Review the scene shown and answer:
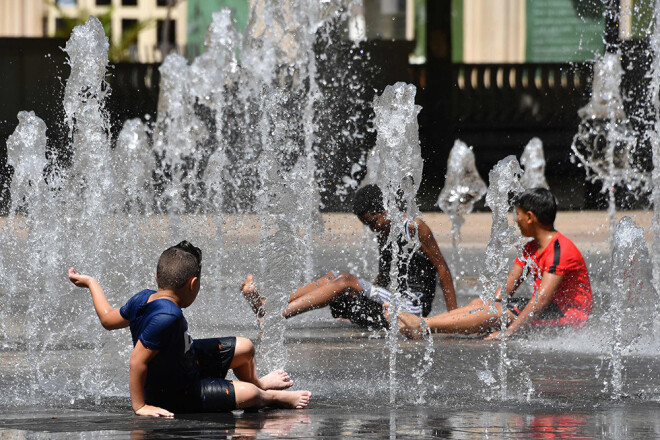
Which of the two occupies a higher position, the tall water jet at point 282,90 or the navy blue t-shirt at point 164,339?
the tall water jet at point 282,90

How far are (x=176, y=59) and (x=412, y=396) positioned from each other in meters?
14.9

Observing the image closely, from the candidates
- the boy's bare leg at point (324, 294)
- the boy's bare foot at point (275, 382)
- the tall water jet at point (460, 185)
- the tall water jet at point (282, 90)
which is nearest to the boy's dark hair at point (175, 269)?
the boy's bare foot at point (275, 382)

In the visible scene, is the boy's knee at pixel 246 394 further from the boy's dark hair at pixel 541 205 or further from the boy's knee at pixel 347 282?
the boy's dark hair at pixel 541 205

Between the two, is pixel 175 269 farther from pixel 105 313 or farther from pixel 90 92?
pixel 90 92

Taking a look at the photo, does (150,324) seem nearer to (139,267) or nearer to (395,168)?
(395,168)

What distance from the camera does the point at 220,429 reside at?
4.13 metres

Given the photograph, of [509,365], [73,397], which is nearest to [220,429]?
[73,397]

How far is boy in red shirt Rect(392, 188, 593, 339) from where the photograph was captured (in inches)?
254

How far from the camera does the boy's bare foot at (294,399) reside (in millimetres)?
4645

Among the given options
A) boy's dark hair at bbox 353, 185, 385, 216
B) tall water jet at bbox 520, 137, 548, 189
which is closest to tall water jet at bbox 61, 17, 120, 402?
boy's dark hair at bbox 353, 185, 385, 216

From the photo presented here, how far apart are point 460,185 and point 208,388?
12862 mm

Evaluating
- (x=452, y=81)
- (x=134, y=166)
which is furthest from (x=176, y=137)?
(x=452, y=81)

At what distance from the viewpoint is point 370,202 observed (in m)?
6.71

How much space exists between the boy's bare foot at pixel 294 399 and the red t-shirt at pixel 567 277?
7.01 ft
